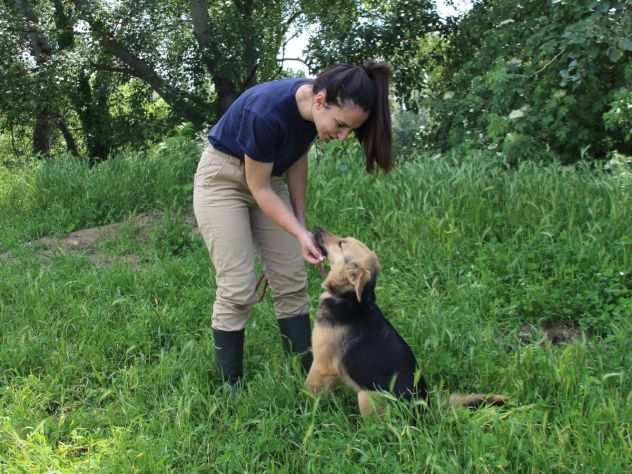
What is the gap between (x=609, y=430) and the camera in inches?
113

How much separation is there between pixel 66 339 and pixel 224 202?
65.1 inches

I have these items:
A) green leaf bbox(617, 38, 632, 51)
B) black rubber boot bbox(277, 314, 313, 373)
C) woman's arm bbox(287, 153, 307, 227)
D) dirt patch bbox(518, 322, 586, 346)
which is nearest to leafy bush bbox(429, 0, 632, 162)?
green leaf bbox(617, 38, 632, 51)

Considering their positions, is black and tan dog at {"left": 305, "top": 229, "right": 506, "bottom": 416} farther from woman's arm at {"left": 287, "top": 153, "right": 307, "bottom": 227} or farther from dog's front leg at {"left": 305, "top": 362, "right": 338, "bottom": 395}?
woman's arm at {"left": 287, "top": 153, "right": 307, "bottom": 227}

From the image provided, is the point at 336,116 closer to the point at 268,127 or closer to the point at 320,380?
the point at 268,127

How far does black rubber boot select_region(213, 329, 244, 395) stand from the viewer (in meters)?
3.49

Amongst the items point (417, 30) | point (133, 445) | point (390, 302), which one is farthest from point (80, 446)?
point (417, 30)

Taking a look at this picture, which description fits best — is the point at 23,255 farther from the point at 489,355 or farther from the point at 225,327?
the point at 489,355

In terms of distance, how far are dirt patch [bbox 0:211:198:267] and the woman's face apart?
3.15 meters

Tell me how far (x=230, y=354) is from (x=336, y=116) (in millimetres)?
1473

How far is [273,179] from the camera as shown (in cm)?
345

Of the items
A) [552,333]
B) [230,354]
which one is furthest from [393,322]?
[230,354]

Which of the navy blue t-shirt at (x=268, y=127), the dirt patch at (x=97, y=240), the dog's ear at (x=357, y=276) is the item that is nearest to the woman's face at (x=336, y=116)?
the navy blue t-shirt at (x=268, y=127)

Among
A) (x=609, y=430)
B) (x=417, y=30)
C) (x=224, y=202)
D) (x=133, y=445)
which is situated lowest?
(x=609, y=430)

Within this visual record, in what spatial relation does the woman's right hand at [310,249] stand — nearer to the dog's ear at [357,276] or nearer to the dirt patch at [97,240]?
the dog's ear at [357,276]
